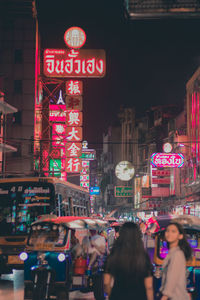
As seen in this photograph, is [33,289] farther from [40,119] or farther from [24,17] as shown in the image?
[24,17]

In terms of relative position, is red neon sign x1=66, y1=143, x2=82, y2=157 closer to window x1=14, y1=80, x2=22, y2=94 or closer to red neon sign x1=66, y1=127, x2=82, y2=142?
red neon sign x1=66, y1=127, x2=82, y2=142

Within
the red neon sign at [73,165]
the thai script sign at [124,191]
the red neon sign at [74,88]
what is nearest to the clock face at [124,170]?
the thai script sign at [124,191]

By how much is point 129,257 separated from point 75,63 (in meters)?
32.3

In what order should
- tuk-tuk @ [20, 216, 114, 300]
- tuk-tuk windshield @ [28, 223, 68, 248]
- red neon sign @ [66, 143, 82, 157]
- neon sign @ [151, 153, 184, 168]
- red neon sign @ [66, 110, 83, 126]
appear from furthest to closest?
neon sign @ [151, 153, 184, 168] → red neon sign @ [66, 143, 82, 157] → red neon sign @ [66, 110, 83, 126] → tuk-tuk windshield @ [28, 223, 68, 248] → tuk-tuk @ [20, 216, 114, 300]

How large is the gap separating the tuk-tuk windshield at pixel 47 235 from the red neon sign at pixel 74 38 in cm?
2756

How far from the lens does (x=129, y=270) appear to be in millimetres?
6016

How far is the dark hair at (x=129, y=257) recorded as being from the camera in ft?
19.8

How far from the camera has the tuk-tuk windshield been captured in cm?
1178

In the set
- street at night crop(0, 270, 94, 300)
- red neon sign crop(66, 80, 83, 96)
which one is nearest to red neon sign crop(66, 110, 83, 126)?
red neon sign crop(66, 80, 83, 96)

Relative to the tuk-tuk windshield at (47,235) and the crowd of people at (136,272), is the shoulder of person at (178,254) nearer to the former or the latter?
the crowd of people at (136,272)

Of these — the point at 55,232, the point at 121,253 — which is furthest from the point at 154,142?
the point at 121,253

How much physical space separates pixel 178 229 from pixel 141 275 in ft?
2.73

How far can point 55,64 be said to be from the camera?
3784 cm

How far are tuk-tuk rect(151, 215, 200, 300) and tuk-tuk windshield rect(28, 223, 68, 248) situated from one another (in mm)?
2277
